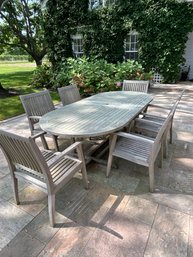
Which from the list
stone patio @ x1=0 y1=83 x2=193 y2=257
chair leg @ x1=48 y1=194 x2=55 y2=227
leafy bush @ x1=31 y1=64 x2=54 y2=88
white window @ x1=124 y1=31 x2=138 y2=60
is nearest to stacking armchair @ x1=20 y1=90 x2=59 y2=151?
stone patio @ x1=0 y1=83 x2=193 y2=257

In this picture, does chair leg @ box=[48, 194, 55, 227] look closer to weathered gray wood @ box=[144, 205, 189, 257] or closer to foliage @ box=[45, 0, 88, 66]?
weathered gray wood @ box=[144, 205, 189, 257]

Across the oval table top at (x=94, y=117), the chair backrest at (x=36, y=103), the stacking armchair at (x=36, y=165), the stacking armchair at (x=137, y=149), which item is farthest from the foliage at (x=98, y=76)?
the stacking armchair at (x=36, y=165)

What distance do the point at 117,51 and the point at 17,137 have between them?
8.31 metres

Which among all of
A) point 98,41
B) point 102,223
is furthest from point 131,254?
point 98,41

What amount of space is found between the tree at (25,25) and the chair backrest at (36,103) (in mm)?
9598

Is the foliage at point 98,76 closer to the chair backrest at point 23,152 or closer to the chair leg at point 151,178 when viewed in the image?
the chair leg at point 151,178

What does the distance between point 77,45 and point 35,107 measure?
7802mm

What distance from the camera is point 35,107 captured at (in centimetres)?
292

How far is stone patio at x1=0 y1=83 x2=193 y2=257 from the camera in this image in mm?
1487

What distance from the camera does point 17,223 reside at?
1.72 metres

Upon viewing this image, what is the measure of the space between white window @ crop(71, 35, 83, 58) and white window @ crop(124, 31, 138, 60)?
2.29 m

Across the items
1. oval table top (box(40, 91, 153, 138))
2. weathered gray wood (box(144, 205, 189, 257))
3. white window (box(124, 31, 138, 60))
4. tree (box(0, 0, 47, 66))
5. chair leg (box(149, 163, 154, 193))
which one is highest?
tree (box(0, 0, 47, 66))

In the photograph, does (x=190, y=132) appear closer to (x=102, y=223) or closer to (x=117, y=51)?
(x=102, y=223)

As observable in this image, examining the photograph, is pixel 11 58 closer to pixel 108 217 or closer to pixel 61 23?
pixel 61 23
